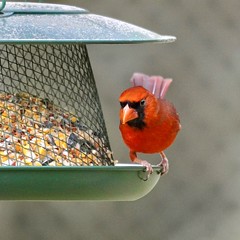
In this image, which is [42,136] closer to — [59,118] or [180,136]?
[59,118]

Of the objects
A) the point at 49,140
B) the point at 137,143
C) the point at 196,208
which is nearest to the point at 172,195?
the point at 196,208

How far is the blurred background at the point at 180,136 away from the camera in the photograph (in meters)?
6.83

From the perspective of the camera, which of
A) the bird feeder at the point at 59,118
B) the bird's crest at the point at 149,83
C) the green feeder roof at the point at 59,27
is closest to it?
the green feeder roof at the point at 59,27

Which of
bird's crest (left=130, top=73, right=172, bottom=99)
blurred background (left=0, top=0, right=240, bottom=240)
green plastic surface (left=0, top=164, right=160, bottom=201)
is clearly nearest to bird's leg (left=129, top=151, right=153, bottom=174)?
green plastic surface (left=0, top=164, right=160, bottom=201)

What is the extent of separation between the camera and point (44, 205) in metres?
6.92

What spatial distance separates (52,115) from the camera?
4805 millimetres

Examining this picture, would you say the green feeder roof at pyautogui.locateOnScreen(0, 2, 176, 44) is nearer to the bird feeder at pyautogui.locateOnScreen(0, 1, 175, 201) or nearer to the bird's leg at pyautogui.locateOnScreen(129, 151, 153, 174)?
the bird feeder at pyautogui.locateOnScreen(0, 1, 175, 201)

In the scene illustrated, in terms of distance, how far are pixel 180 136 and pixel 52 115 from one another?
2375mm

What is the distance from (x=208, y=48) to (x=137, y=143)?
197cm

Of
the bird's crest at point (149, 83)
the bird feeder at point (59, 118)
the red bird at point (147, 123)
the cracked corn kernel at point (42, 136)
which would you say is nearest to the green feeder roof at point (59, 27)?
the bird feeder at point (59, 118)

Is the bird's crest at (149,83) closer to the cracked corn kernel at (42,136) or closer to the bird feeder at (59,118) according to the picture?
the bird feeder at (59,118)

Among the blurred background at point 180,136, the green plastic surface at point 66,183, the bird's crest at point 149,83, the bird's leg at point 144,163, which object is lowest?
the green plastic surface at point 66,183

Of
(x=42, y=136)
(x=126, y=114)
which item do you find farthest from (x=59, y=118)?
(x=126, y=114)

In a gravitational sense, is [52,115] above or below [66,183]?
above
